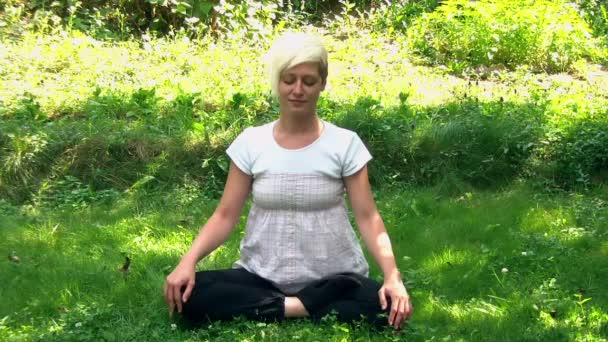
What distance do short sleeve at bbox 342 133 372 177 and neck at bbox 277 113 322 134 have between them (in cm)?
17

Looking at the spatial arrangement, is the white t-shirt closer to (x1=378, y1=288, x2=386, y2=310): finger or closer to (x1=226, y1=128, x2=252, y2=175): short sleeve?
(x1=226, y1=128, x2=252, y2=175): short sleeve

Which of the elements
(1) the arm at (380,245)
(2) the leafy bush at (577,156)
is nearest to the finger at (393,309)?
(1) the arm at (380,245)

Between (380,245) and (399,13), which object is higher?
(399,13)

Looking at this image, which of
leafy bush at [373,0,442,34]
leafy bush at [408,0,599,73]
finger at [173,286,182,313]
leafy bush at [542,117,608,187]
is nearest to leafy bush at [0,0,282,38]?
leafy bush at [373,0,442,34]

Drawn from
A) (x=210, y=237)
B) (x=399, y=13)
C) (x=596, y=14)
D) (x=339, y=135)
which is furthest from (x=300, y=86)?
(x=596, y=14)

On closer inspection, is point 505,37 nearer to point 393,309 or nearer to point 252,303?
point 252,303

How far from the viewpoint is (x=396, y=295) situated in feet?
10.9

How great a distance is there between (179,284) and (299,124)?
0.86m

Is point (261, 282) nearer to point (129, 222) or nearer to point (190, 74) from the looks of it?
point (129, 222)

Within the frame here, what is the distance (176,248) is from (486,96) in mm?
3770

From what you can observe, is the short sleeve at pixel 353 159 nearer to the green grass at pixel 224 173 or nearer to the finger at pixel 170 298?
the green grass at pixel 224 173

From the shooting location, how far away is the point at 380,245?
3527 millimetres

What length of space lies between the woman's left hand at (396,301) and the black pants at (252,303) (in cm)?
26

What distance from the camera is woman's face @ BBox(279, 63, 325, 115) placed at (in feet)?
11.3
